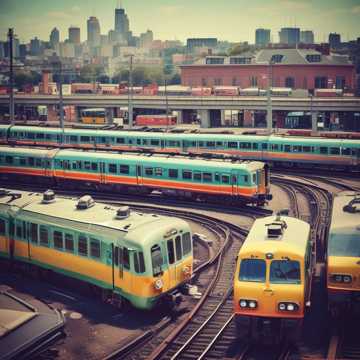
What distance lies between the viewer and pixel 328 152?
4328 cm

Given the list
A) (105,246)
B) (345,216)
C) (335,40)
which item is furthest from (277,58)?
(335,40)

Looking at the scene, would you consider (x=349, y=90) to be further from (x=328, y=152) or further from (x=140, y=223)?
(x=140, y=223)

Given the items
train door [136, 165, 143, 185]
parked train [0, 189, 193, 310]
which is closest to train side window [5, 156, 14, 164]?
train door [136, 165, 143, 185]

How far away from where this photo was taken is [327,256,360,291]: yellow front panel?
1509 cm

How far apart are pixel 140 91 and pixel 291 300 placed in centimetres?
9141

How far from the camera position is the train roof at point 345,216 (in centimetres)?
1666

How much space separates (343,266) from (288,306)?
1998 millimetres

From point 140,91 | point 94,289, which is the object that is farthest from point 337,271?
point 140,91

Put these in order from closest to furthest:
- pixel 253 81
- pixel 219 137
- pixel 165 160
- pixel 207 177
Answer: pixel 207 177
pixel 165 160
pixel 219 137
pixel 253 81

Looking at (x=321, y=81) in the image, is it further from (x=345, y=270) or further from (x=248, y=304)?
(x=248, y=304)

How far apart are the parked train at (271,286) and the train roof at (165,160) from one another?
1613cm

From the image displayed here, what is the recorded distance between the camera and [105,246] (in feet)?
58.4

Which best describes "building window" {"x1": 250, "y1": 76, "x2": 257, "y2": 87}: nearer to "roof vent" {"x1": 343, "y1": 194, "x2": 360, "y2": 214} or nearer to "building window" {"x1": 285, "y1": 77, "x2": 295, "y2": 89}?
"building window" {"x1": 285, "y1": 77, "x2": 295, "y2": 89}

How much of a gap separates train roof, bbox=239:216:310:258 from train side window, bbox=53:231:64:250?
646 centimetres
